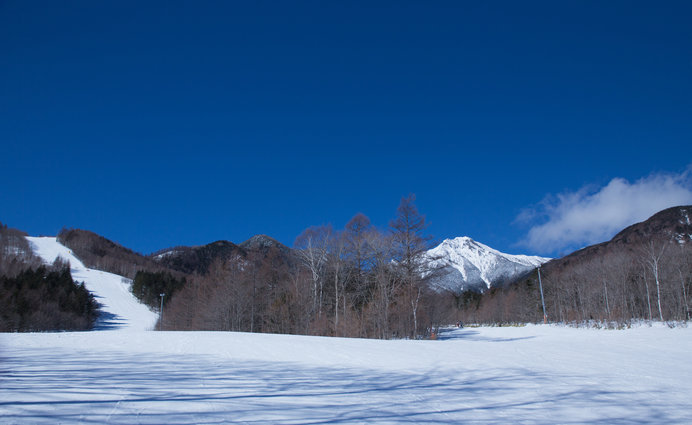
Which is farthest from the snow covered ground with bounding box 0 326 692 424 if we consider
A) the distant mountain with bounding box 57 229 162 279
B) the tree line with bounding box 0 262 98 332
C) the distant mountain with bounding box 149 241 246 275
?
the distant mountain with bounding box 149 241 246 275

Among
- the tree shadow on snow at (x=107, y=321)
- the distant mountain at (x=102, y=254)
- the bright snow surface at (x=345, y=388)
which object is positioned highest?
the distant mountain at (x=102, y=254)

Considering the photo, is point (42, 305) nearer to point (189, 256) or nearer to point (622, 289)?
point (622, 289)

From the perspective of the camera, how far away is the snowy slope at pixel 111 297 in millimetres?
65750

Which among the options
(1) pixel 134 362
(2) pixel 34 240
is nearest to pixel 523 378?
(1) pixel 134 362

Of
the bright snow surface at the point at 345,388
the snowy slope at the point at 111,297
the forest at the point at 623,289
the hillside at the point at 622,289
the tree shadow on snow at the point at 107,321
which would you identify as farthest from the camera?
the snowy slope at the point at 111,297

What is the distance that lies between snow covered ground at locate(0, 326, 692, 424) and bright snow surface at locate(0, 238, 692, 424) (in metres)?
0.02

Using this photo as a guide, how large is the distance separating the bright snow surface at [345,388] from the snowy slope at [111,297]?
62241 millimetres

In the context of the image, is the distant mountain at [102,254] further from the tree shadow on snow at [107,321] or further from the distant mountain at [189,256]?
the tree shadow on snow at [107,321]

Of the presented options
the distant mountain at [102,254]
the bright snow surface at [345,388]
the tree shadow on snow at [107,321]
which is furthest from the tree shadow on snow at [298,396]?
the distant mountain at [102,254]

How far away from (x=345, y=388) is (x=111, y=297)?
9665 cm

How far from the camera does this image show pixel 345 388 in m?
6.64

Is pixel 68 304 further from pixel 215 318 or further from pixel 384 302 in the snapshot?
pixel 384 302

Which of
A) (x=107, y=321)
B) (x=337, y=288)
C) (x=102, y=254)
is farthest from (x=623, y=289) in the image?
(x=102, y=254)

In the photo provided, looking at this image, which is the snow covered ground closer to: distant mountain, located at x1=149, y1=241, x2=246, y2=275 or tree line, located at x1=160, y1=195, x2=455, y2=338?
tree line, located at x1=160, y1=195, x2=455, y2=338
